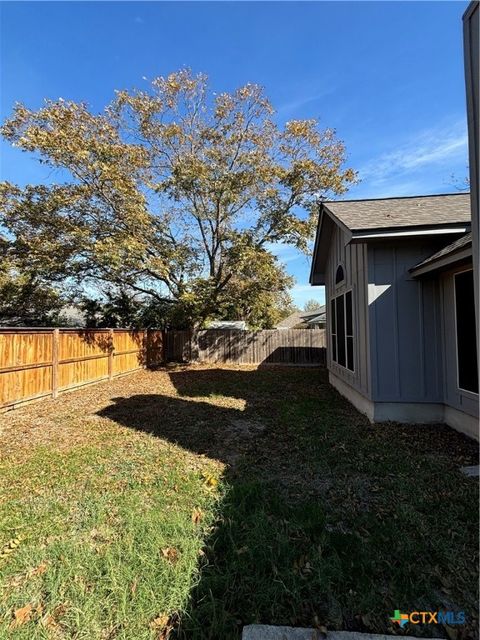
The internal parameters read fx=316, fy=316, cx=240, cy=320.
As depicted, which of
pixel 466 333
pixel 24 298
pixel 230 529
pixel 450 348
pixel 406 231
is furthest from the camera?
pixel 24 298

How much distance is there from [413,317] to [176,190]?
466 inches

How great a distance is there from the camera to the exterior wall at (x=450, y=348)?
5094mm

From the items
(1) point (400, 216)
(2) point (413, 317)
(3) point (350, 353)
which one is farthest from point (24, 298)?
(2) point (413, 317)

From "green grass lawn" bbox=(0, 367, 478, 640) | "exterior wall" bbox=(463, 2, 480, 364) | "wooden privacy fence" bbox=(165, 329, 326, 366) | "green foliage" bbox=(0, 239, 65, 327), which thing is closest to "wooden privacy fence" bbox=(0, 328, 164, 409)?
"green grass lawn" bbox=(0, 367, 478, 640)

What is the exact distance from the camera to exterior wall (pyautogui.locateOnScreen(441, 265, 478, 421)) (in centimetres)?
509

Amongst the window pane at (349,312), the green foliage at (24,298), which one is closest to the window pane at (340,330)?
the window pane at (349,312)

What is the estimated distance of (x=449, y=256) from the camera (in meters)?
4.66

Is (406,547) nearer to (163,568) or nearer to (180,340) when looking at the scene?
(163,568)

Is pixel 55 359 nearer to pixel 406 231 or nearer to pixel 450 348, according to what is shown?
pixel 406 231

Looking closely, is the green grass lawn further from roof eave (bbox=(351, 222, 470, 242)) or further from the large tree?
the large tree

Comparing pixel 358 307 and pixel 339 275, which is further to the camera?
pixel 339 275

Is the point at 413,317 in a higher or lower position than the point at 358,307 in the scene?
lower

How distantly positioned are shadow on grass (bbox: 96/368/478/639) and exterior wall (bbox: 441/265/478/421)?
56 cm

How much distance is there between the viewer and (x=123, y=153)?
1271 cm
